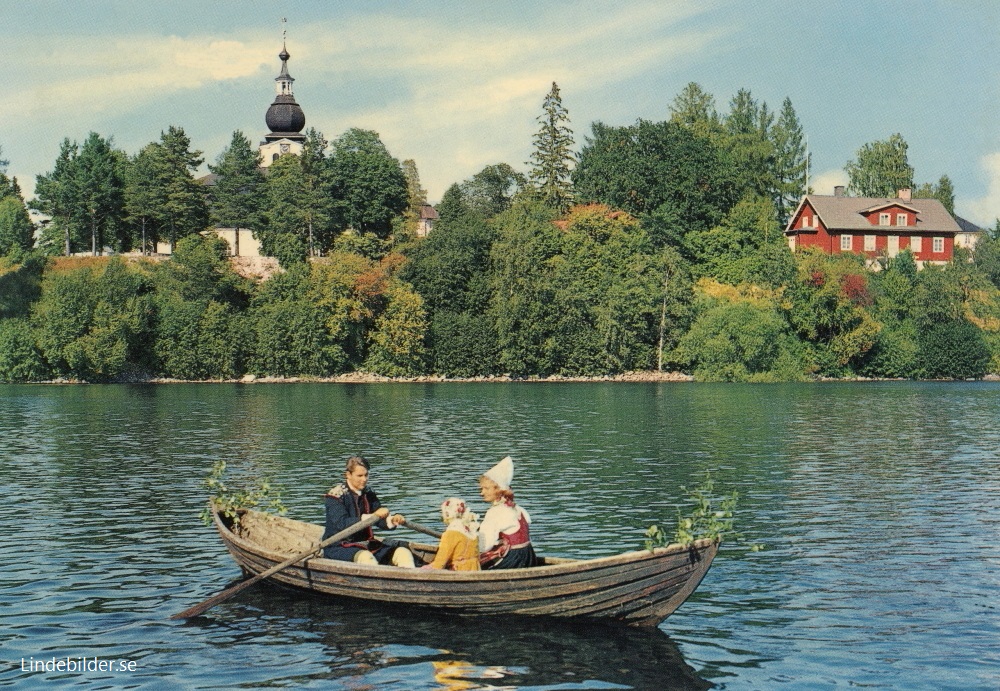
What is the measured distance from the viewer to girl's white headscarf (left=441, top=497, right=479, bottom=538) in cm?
1855

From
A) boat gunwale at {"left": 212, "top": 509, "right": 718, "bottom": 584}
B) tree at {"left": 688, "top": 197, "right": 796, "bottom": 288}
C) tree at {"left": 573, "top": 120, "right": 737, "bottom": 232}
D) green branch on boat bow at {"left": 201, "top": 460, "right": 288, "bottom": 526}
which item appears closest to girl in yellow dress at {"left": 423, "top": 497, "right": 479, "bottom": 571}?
boat gunwale at {"left": 212, "top": 509, "right": 718, "bottom": 584}

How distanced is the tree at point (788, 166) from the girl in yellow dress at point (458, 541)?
122 meters

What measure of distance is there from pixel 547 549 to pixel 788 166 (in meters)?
123

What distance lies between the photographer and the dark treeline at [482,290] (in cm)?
10000

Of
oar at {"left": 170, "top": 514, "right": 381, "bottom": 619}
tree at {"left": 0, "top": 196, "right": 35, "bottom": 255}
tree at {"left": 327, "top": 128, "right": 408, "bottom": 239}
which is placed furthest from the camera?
tree at {"left": 327, "top": 128, "right": 408, "bottom": 239}

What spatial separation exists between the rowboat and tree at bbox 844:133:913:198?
440ft

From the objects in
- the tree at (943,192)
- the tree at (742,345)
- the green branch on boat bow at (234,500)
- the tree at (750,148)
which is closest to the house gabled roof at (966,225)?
the tree at (943,192)

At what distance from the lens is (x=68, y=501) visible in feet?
103

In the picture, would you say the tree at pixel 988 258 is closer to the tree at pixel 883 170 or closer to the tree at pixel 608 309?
the tree at pixel 883 170

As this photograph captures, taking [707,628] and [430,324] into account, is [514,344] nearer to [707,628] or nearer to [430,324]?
[430,324]

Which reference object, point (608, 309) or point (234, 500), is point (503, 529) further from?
point (608, 309)

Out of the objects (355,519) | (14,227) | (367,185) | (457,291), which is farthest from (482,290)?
(355,519)

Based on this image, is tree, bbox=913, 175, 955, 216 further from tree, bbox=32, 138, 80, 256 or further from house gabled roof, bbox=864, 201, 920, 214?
tree, bbox=32, 138, 80, 256

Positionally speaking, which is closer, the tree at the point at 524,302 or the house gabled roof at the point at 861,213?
the tree at the point at 524,302
